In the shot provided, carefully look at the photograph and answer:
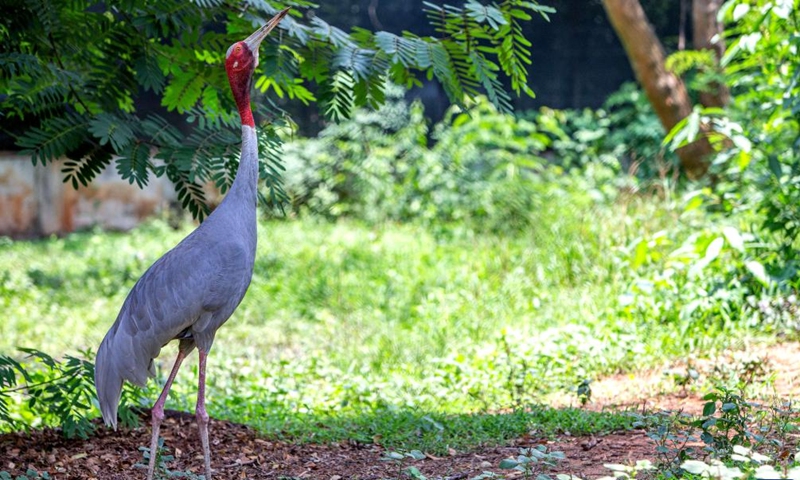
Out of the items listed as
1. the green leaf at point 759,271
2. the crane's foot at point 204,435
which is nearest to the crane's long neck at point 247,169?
the crane's foot at point 204,435

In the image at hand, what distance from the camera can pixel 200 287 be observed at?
379 centimetres

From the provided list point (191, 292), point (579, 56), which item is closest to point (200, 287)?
point (191, 292)

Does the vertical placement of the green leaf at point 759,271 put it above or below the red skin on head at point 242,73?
below

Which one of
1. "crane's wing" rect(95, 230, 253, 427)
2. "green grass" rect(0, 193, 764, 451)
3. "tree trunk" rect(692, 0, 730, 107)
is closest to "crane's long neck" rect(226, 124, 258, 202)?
"crane's wing" rect(95, 230, 253, 427)

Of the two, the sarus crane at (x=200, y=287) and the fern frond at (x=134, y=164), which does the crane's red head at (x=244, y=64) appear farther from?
the fern frond at (x=134, y=164)

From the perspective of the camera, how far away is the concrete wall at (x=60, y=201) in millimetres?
12023

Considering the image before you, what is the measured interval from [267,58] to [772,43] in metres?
3.68

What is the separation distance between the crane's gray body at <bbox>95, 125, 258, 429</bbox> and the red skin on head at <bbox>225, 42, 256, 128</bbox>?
0.09 meters

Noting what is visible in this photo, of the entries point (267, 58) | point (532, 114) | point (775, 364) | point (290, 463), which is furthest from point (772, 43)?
point (532, 114)

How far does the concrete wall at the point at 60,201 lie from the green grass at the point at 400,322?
679 mm

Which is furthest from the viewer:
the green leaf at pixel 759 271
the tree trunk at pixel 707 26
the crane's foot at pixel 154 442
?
the tree trunk at pixel 707 26

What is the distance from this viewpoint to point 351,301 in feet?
27.5

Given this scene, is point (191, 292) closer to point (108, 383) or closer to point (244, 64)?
point (108, 383)

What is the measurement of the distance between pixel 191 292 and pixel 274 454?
1.15m
